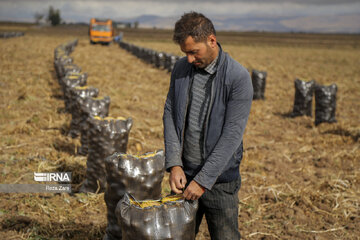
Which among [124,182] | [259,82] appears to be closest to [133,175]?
[124,182]

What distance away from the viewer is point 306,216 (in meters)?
4.54

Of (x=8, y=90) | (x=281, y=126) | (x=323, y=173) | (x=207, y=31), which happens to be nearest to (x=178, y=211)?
(x=207, y=31)

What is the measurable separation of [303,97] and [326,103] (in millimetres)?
800

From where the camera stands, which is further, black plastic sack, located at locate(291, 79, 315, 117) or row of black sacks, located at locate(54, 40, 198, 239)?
black plastic sack, located at locate(291, 79, 315, 117)

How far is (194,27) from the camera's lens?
7.11ft

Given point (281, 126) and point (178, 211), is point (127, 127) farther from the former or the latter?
point (281, 126)

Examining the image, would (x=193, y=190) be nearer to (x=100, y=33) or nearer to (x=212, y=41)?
(x=212, y=41)

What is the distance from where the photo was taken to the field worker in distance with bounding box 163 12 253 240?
225 centimetres

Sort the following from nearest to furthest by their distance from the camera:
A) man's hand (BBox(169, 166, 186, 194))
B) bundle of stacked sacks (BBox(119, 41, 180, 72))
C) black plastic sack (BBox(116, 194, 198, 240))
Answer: black plastic sack (BBox(116, 194, 198, 240)) → man's hand (BBox(169, 166, 186, 194)) → bundle of stacked sacks (BBox(119, 41, 180, 72))

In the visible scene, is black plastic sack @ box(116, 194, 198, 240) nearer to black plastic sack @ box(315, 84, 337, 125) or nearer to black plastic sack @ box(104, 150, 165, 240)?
black plastic sack @ box(104, 150, 165, 240)

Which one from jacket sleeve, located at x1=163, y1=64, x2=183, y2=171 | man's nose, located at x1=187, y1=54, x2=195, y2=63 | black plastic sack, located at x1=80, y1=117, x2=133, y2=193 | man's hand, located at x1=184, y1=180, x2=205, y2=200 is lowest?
black plastic sack, located at x1=80, y1=117, x2=133, y2=193

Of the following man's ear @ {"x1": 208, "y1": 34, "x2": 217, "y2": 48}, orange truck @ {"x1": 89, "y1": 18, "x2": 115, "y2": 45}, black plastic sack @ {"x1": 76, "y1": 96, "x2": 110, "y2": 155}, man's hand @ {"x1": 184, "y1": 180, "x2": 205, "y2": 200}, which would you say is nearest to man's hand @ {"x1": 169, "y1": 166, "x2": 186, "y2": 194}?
man's hand @ {"x1": 184, "y1": 180, "x2": 205, "y2": 200}

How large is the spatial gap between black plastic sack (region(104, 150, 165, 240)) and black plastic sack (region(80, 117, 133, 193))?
4.07 ft

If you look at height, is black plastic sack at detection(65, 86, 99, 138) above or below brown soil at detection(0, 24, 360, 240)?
above
